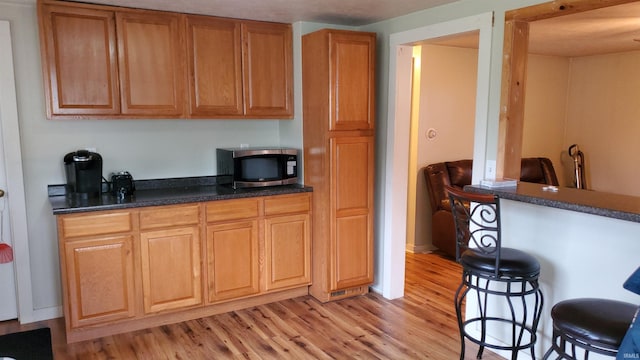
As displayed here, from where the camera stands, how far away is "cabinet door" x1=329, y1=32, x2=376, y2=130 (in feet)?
11.4

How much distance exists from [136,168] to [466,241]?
8.15ft

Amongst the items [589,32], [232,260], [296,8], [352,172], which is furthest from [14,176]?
[589,32]

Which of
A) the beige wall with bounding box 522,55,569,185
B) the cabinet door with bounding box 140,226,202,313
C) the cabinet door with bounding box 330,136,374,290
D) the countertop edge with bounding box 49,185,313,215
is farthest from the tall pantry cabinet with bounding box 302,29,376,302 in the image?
the beige wall with bounding box 522,55,569,185

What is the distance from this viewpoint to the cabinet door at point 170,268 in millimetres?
3197

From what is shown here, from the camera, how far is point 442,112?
5.12m

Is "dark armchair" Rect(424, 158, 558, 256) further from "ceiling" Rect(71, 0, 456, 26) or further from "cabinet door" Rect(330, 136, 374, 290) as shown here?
"ceiling" Rect(71, 0, 456, 26)

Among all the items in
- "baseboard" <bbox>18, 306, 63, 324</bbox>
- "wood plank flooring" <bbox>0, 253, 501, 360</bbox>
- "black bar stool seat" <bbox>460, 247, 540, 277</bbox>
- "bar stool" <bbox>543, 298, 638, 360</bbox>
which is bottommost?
"wood plank flooring" <bbox>0, 253, 501, 360</bbox>

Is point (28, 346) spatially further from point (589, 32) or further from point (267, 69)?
point (589, 32)

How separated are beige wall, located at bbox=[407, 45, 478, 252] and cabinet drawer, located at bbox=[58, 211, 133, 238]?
10.1 ft

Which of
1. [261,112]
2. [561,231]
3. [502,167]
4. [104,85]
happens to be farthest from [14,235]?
[561,231]

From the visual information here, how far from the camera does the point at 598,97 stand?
18.7ft

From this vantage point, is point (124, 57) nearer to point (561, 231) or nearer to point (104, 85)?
point (104, 85)

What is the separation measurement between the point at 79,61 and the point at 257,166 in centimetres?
142

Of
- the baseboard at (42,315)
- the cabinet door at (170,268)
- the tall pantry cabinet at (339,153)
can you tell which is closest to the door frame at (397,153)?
the tall pantry cabinet at (339,153)
